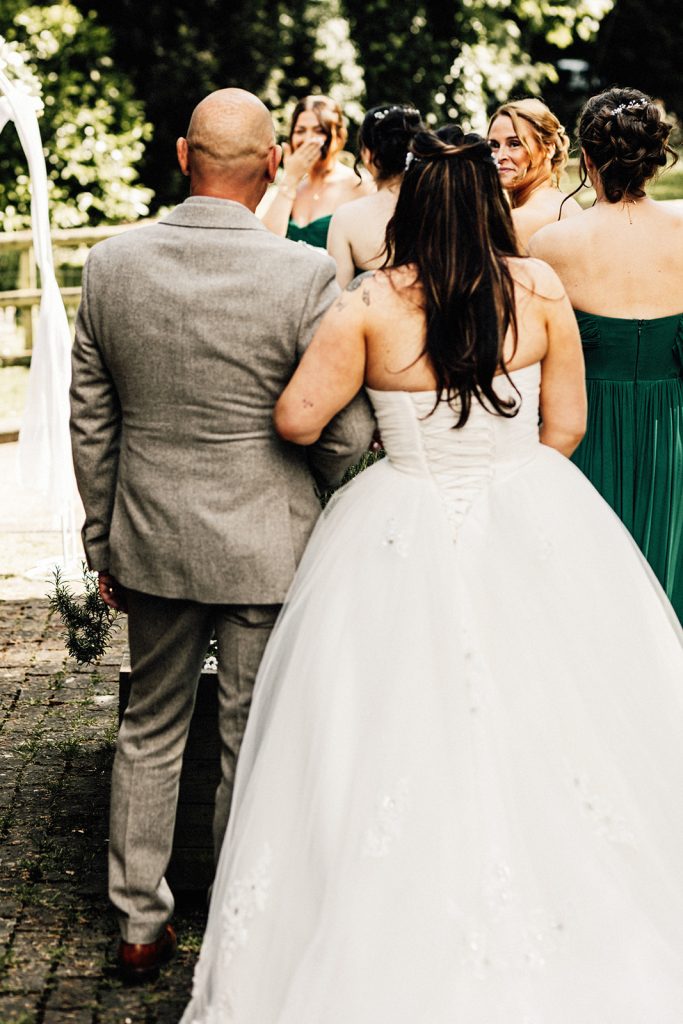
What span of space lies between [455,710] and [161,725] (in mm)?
752

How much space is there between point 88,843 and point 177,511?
1484mm

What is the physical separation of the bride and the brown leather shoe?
415 millimetres

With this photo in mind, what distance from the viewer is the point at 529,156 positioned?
191 inches

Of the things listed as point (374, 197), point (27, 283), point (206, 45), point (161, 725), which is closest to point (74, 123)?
point (206, 45)

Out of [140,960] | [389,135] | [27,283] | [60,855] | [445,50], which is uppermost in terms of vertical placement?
[389,135]

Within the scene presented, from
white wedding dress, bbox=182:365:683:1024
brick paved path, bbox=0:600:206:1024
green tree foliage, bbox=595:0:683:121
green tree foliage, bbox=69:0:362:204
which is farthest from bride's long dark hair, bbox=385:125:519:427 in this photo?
green tree foliage, bbox=595:0:683:121

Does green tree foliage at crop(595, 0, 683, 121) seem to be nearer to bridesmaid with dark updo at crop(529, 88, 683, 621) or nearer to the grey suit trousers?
bridesmaid with dark updo at crop(529, 88, 683, 621)

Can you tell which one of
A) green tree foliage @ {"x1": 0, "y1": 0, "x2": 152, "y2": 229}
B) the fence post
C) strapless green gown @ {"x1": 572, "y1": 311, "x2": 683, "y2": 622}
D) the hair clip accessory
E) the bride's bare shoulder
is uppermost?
the hair clip accessory

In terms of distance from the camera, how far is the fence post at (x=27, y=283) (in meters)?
12.0

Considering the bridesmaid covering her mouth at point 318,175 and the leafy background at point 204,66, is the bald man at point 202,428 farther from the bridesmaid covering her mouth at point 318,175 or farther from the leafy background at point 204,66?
the leafy background at point 204,66

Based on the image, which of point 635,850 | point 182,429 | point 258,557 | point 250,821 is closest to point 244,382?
point 182,429

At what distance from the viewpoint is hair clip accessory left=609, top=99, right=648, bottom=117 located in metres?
3.58

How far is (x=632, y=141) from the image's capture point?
11.8 feet

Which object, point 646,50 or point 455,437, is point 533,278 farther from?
point 646,50
